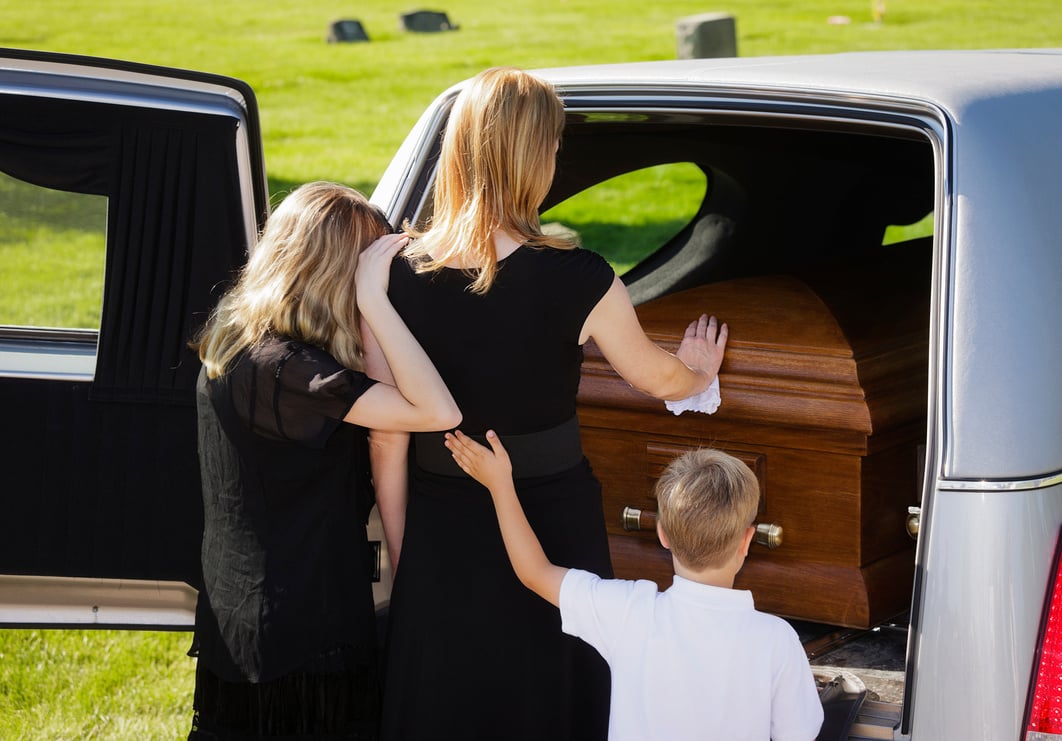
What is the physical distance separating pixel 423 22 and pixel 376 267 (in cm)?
1873

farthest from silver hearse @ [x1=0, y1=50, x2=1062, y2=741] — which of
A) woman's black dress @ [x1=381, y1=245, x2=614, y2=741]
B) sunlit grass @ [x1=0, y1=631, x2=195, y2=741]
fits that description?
sunlit grass @ [x1=0, y1=631, x2=195, y2=741]

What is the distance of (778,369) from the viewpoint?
2.83m

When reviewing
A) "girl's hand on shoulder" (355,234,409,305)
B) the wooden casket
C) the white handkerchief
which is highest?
"girl's hand on shoulder" (355,234,409,305)

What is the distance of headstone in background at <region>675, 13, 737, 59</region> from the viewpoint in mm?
13922

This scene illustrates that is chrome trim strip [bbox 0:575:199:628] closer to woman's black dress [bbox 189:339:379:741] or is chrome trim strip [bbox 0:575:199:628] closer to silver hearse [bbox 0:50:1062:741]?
silver hearse [bbox 0:50:1062:741]

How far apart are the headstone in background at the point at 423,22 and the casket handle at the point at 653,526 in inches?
712

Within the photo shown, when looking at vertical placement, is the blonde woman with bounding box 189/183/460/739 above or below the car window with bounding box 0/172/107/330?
above

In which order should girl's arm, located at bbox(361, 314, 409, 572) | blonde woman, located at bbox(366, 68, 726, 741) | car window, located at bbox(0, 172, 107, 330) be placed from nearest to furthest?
blonde woman, located at bbox(366, 68, 726, 741), girl's arm, located at bbox(361, 314, 409, 572), car window, located at bbox(0, 172, 107, 330)

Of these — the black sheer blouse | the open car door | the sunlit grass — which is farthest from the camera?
the sunlit grass

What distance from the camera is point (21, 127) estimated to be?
2490 mm

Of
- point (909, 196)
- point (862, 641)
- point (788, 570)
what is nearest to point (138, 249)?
point (788, 570)

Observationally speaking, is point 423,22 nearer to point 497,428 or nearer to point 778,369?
point 778,369

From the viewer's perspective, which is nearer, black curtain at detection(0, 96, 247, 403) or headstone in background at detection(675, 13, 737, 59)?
black curtain at detection(0, 96, 247, 403)

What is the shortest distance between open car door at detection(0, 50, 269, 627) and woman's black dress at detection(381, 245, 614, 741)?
55 cm
